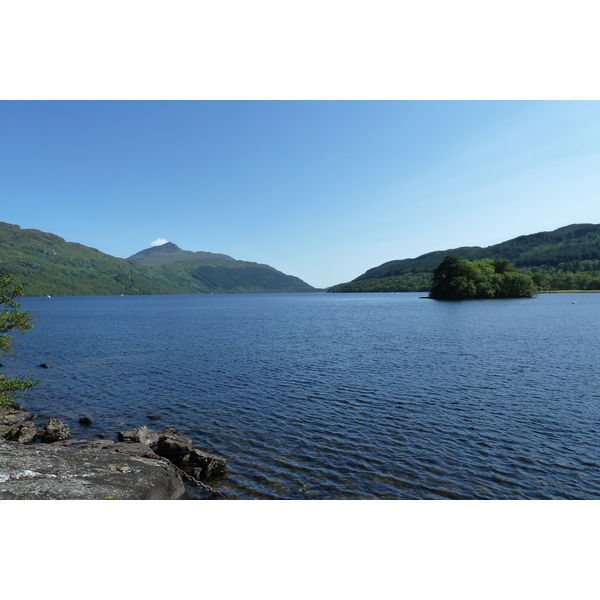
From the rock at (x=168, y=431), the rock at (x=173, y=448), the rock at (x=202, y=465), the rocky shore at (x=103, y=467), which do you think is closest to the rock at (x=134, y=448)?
the rocky shore at (x=103, y=467)

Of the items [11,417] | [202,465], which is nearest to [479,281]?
[202,465]

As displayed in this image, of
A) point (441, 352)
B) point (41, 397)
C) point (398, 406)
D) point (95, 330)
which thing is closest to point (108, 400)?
point (41, 397)

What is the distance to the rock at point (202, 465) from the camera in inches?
766

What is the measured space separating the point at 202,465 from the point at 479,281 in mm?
190143

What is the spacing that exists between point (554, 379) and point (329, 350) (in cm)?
2983

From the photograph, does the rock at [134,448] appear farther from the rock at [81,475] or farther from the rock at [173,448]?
the rock at [81,475]

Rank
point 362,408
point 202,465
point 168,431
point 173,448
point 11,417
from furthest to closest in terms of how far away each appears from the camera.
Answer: point 362,408 < point 11,417 < point 168,431 < point 173,448 < point 202,465

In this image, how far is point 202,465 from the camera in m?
20.0

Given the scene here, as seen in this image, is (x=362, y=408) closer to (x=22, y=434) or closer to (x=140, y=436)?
(x=140, y=436)

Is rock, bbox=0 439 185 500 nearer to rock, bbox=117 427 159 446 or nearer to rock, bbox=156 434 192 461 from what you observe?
rock, bbox=156 434 192 461

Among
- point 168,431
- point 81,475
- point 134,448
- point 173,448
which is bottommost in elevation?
point 168,431

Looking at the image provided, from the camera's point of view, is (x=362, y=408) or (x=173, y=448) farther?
(x=362, y=408)

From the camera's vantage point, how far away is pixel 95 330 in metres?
90.1

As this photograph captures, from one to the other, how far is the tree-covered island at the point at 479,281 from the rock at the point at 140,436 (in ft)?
592
